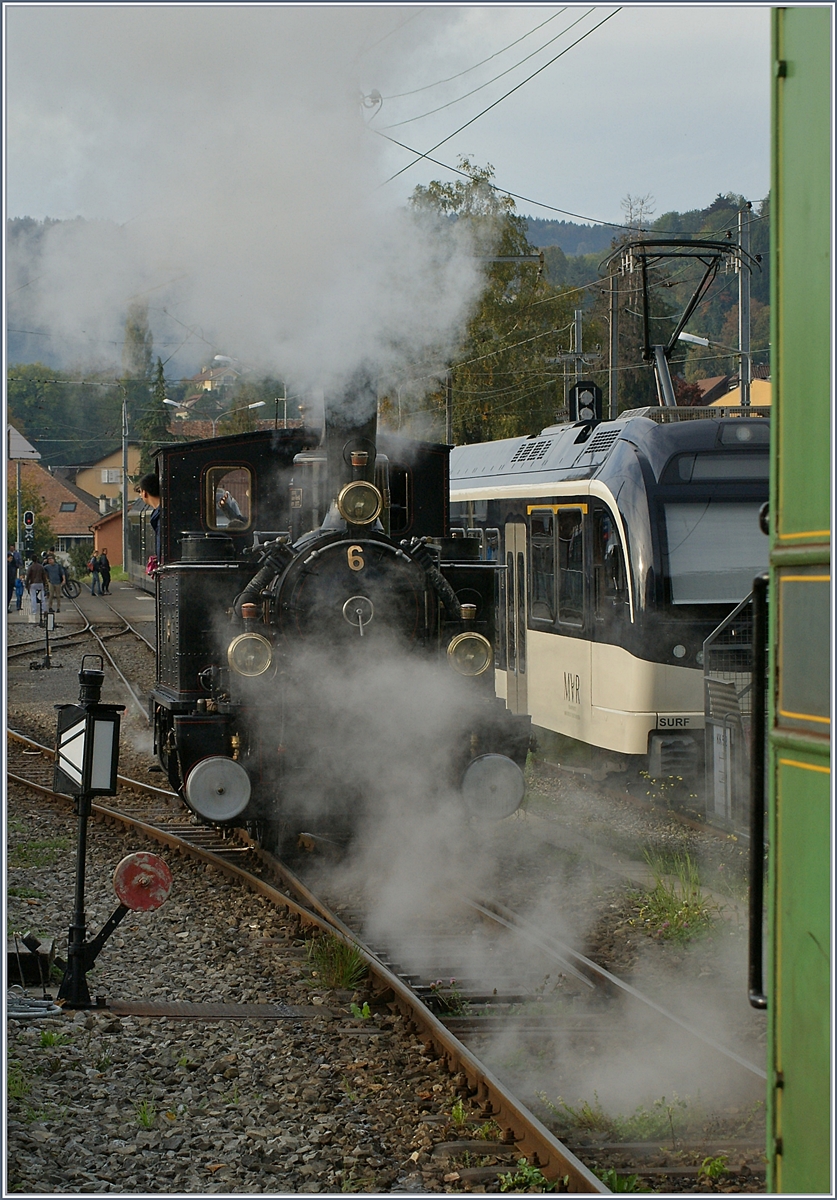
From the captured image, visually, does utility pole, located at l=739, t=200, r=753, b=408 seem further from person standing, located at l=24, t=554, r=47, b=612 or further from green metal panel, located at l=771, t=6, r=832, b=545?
green metal panel, located at l=771, t=6, r=832, b=545

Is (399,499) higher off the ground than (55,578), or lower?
higher

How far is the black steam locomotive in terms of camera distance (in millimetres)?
7484

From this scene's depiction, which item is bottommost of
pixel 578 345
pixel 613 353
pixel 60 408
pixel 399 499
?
pixel 399 499

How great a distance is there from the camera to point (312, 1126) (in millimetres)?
4531

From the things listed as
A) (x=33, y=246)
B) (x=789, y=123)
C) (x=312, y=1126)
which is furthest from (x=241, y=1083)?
(x=33, y=246)

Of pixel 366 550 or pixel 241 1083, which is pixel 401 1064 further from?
pixel 366 550

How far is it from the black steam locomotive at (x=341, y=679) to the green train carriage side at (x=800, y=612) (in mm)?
4907

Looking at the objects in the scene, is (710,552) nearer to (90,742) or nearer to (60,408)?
(90,742)

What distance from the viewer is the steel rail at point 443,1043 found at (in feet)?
13.3

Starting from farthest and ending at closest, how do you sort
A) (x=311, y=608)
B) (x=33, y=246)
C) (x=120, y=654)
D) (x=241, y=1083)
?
(x=120, y=654) < (x=33, y=246) < (x=311, y=608) < (x=241, y=1083)

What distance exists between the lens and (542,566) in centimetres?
1149

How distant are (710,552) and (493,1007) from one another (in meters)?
4.82

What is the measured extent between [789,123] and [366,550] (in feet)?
16.9

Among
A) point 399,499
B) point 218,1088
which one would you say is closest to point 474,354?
point 399,499
